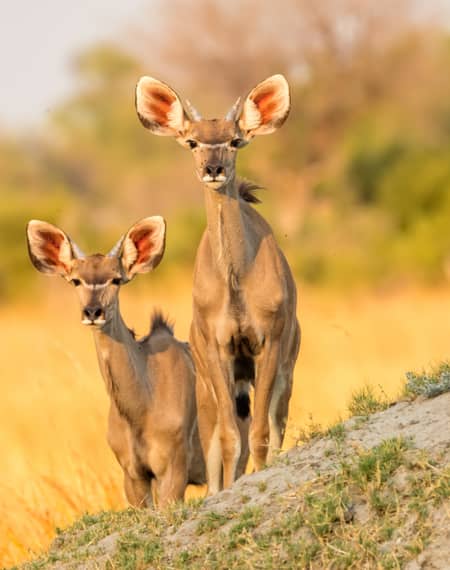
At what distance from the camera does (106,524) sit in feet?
25.9

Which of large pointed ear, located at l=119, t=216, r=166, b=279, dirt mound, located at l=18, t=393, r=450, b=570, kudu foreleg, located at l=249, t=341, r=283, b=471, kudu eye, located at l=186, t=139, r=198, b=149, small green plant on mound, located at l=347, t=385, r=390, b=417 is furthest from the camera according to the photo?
large pointed ear, located at l=119, t=216, r=166, b=279

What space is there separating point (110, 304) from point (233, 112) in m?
1.43

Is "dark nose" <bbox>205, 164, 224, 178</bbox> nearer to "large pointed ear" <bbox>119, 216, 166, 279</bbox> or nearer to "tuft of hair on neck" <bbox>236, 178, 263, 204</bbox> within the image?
"tuft of hair on neck" <bbox>236, 178, 263, 204</bbox>

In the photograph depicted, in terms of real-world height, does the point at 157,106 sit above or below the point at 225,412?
above

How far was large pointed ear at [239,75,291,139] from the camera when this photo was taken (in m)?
9.17

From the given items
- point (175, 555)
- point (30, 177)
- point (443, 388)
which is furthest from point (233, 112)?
point (30, 177)

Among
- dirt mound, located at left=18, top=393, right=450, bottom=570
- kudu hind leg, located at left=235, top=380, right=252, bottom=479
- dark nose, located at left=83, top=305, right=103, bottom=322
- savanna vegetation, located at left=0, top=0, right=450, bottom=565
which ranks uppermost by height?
savanna vegetation, located at left=0, top=0, right=450, bottom=565

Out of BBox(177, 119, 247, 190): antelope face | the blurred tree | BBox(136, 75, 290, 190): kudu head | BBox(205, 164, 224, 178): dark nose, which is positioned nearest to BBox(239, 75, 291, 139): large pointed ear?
BBox(136, 75, 290, 190): kudu head

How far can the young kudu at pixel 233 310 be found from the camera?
8609 millimetres

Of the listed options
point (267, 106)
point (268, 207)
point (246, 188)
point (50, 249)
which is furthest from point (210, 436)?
point (268, 207)

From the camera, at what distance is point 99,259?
9.70m

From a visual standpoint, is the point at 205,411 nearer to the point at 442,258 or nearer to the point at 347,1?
the point at 442,258

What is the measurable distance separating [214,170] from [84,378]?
4.68 metres

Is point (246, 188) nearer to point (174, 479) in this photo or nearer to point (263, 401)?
point (263, 401)
